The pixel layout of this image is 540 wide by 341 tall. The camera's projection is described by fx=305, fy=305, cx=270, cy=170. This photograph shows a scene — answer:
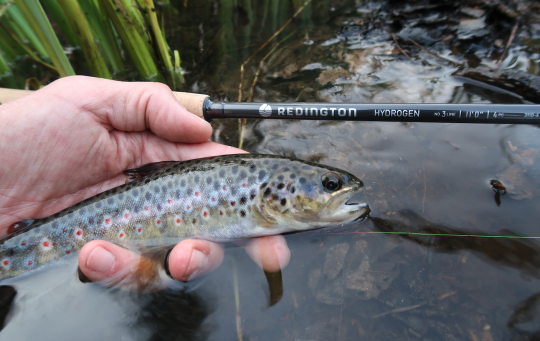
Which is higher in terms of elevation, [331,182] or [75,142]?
[75,142]

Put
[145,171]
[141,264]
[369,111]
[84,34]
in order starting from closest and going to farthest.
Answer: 1. [141,264]
2. [369,111]
3. [145,171]
4. [84,34]

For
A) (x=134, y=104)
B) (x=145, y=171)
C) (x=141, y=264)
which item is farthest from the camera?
(x=134, y=104)

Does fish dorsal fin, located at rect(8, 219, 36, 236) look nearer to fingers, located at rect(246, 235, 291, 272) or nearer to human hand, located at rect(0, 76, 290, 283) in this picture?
human hand, located at rect(0, 76, 290, 283)

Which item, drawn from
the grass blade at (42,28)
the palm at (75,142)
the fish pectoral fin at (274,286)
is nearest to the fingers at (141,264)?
the fish pectoral fin at (274,286)

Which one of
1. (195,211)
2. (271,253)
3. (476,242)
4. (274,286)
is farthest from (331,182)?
(476,242)

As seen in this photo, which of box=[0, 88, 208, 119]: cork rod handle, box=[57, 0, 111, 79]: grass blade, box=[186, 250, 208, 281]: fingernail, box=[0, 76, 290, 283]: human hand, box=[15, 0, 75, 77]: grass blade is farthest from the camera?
box=[57, 0, 111, 79]: grass blade

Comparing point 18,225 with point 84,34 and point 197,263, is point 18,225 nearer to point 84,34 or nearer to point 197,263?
point 197,263

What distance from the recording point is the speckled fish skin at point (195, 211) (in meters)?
2.31

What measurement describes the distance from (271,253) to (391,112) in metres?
1.45

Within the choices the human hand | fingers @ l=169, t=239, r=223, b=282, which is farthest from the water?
the human hand

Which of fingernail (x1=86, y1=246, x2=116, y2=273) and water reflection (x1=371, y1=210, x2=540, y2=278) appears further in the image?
water reflection (x1=371, y1=210, x2=540, y2=278)

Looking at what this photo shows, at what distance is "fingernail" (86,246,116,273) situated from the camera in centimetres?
204

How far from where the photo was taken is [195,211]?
241cm

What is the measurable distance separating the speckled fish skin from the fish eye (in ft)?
0.03
